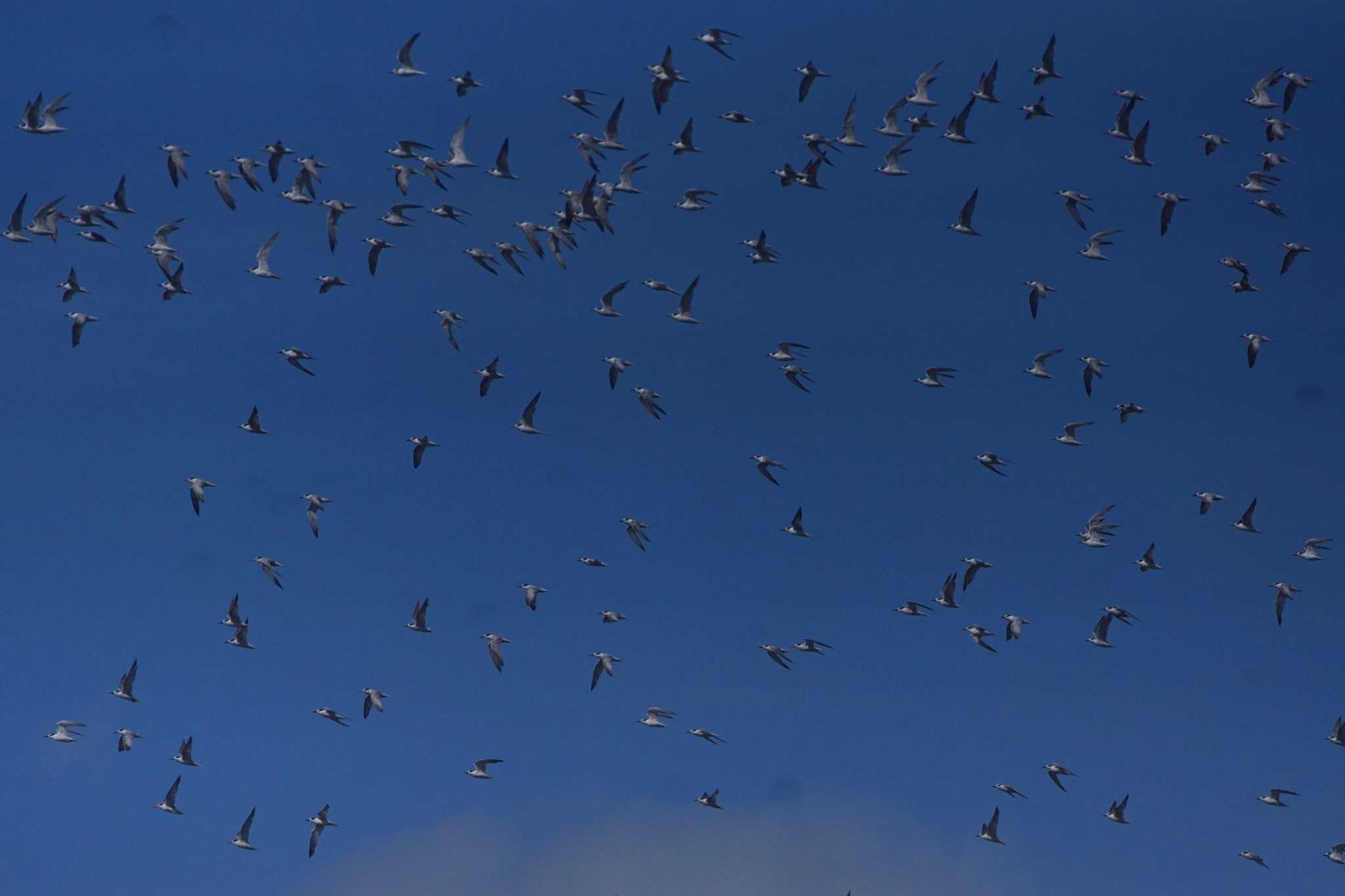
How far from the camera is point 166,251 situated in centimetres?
10450

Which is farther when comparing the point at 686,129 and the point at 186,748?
the point at 186,748

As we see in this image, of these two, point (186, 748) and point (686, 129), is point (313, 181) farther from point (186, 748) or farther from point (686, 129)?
point (186, 748)

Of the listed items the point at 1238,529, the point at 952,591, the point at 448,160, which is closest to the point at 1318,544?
the point at 1238,529

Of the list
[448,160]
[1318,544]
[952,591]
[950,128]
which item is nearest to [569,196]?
[448,160]

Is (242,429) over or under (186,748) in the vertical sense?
over

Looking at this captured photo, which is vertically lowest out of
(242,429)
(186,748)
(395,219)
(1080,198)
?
(186,748)

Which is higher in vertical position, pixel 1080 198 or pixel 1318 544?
pixel 1080 198

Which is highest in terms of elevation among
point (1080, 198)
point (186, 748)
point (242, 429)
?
point (1080, 198)

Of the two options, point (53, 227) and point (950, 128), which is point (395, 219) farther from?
point (950, 128)

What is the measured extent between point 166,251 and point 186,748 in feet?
63.0

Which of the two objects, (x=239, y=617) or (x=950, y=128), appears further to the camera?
(x=239, y=617)

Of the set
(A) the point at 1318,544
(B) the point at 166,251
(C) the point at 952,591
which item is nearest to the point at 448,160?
(B) the point at 166,251

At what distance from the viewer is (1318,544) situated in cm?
10469

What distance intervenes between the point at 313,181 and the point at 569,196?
30.9 feet
